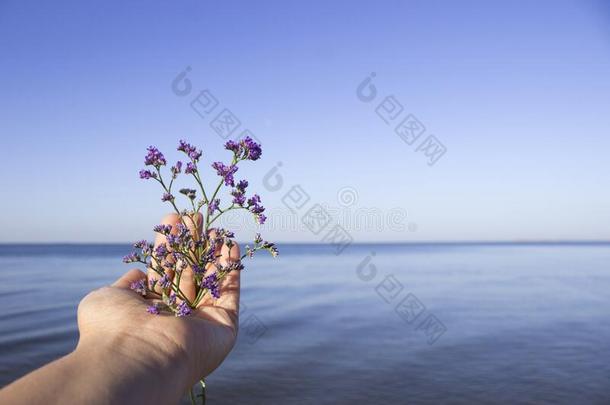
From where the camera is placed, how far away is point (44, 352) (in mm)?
7898

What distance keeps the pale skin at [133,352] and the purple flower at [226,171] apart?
421mm

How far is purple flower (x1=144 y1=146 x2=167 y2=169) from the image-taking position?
9.46ft

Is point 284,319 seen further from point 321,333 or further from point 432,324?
point 432,324

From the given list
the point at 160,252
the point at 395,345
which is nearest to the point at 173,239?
the point at 160,252

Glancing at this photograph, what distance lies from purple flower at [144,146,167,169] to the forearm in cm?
110

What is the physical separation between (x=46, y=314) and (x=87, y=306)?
1008 centimetres

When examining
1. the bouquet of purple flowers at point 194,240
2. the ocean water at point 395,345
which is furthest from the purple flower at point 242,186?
the ocean water at point 395,345

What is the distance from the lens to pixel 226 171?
277 cm

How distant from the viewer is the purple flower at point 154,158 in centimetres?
288

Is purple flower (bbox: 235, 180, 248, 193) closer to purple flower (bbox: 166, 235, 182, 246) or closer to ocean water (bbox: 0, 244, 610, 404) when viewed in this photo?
purple flower (bbox: 166, 235, 182, 246)

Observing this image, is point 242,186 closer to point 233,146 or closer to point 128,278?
point 233,146

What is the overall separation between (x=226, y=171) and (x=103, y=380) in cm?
128

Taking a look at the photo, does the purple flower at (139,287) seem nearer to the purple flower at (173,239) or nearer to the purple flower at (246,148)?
the purple flower at (173,239)

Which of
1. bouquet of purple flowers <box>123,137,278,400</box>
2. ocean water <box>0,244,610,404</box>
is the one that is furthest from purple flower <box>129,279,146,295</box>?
ocean water <box>0,244,610,404</box>
